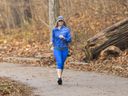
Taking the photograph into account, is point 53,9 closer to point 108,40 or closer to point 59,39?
point 108,40

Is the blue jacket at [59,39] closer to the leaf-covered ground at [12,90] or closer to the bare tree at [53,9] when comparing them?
the leaf-covered ground at [12,90]

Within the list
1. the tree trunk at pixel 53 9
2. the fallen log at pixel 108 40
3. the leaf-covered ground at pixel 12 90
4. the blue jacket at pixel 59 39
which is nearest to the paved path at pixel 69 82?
the leaf-covered ground at pixel 12 90

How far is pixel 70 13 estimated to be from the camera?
30.8 meters

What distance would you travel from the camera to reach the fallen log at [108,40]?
21.1m

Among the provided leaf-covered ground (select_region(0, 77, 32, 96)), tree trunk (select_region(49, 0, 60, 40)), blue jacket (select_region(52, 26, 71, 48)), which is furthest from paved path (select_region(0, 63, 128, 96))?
tree trunk (select_region(49, 0, 60, 40))

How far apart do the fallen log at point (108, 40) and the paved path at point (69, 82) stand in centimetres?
208

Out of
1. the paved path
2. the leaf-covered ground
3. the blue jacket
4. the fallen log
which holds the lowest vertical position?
the paved path

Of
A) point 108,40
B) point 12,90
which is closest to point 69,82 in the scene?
point 12,90

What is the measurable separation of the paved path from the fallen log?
6.82 ft

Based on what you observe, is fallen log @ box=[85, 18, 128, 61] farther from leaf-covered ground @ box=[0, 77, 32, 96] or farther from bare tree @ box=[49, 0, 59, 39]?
leaf-covered ground @ box=[0, 77, 32, 96]

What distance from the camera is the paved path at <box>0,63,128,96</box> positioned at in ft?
45.3

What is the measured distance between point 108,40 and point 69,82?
558 centimetres

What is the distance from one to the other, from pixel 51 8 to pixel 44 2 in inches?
312

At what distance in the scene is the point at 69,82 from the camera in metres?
16.2
